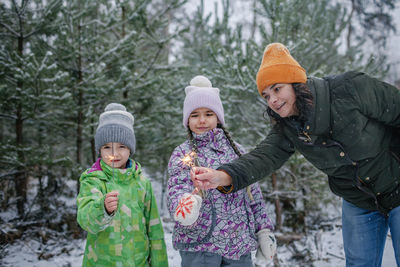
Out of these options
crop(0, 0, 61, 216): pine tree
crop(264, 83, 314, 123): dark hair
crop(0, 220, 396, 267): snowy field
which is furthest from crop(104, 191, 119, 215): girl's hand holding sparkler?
crop(0, 0, 61, 216): pine tree

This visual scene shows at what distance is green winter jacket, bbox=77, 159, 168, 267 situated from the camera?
1.92 metres

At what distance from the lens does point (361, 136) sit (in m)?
1.83

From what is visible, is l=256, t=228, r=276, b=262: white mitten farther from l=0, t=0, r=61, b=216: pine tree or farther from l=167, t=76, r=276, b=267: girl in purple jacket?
l=0, t=0, r=61, b=216: pine tree

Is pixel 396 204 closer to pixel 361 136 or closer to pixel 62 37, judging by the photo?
pixel 361 136

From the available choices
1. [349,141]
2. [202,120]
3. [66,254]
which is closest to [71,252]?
[66,254]

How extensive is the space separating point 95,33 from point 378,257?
6.00 meters

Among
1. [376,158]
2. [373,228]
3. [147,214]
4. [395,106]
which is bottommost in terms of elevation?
[373,228]

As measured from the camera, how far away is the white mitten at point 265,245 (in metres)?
1.95

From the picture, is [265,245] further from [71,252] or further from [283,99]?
[71,252]

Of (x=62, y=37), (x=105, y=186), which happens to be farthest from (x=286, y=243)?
(x=62, y=37)

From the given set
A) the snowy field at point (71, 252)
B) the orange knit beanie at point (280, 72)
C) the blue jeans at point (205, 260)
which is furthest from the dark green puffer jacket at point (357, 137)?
the snowy field at point (71, 252)

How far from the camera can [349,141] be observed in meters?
1.84

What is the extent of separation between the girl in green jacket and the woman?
0.73 meters

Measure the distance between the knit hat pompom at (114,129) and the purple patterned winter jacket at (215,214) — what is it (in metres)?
0.49
